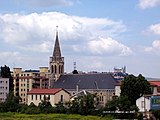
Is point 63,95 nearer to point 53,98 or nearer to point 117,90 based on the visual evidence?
point 53,98

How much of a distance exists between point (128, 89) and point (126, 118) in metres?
6.32

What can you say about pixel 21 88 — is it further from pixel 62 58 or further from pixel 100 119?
pixel 100 119

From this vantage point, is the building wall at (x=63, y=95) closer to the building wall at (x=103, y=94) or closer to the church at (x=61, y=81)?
the church at (x=61, y=81)

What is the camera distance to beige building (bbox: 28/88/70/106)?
62812 millimetres

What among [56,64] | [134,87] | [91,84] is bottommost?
[134,87]

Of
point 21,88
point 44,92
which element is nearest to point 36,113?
point 44,92

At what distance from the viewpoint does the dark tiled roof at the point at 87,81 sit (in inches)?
2586

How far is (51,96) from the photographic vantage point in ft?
206

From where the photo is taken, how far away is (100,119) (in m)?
45.1

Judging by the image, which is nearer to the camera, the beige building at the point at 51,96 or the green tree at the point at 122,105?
the green tree at the point at 122,105

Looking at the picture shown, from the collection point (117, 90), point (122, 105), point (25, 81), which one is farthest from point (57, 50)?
point (122, 105)

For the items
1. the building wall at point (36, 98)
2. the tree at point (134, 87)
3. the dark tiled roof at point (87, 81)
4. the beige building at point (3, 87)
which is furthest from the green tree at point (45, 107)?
the beige building at point (3, 87)

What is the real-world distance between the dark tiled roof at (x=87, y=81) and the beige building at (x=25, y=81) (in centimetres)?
682

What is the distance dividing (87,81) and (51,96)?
7.76 m
